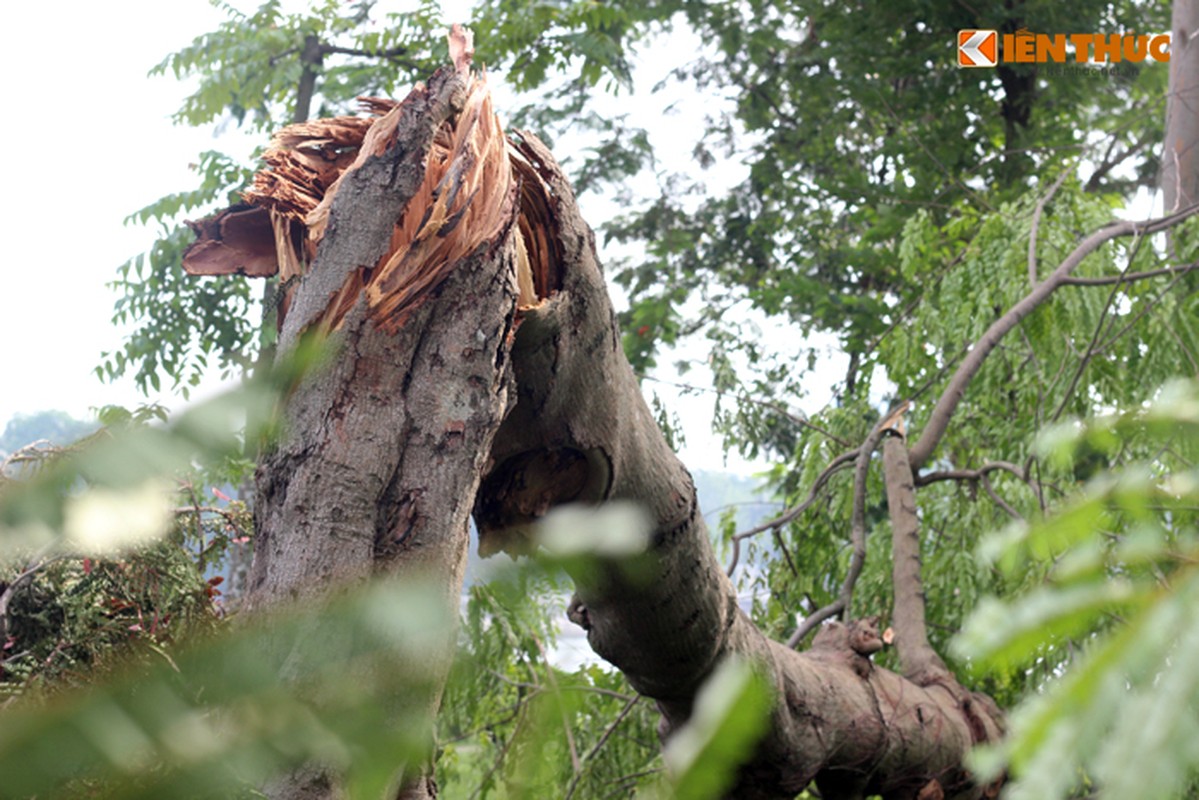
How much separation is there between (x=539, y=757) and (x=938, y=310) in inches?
121

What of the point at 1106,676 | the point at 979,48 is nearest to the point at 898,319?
the point at 979,48

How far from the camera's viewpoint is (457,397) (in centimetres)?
87

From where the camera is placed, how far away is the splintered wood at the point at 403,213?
911mm

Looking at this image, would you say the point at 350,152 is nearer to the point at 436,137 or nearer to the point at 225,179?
the point at 436,137

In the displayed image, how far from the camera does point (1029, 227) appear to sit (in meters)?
2.79

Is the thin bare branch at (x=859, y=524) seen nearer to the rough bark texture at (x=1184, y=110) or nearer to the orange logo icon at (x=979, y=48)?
the rough bark texture at (x=1184, y=110)

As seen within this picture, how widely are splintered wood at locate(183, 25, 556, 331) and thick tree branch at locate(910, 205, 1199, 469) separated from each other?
1.59 meters

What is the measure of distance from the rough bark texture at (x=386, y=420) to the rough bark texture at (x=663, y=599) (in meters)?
0.17

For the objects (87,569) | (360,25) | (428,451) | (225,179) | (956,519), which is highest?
(360,25)

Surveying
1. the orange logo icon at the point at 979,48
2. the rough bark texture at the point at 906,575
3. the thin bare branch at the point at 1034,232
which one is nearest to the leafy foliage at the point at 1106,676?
the rough bark texture at the point at 906,575

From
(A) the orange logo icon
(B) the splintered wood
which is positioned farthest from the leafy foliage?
(A) the orange logo icon

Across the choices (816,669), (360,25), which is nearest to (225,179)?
(360,25)

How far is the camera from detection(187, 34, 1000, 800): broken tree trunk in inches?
30.7

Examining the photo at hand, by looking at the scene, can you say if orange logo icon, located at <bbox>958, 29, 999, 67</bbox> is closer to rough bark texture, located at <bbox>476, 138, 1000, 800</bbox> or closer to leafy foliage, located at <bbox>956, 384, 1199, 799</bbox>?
rough bark texture, located at <bbox>476, 138, 1000, 800</bbox>
